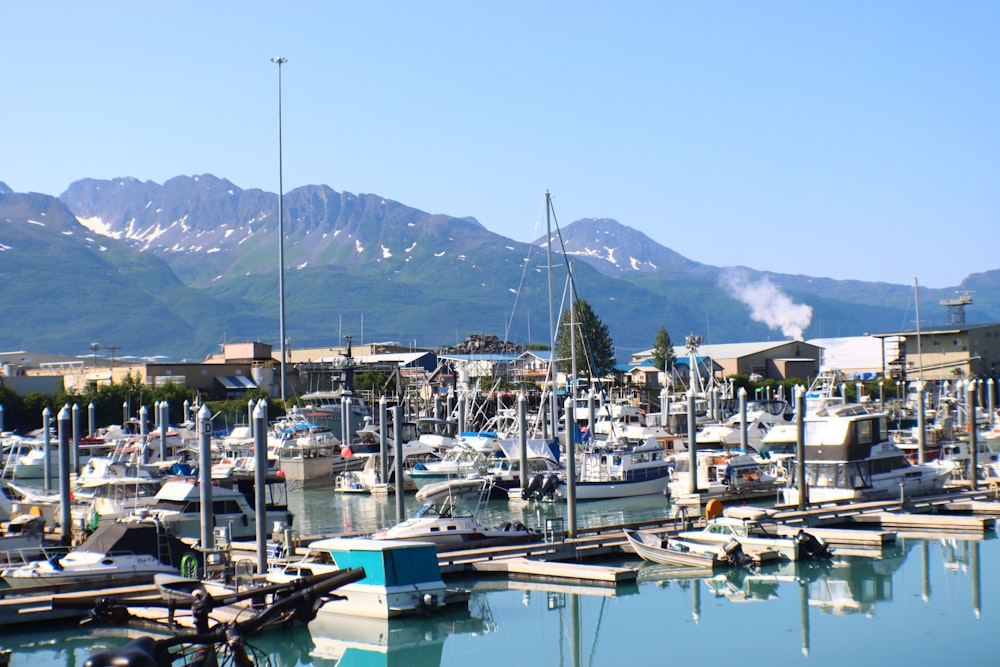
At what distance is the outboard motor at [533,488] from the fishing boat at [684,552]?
15992mm

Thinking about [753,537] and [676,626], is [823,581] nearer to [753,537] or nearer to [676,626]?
[753,537]

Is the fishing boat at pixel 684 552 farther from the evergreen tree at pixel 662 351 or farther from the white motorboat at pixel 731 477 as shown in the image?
the evergreen tree at pixel 662 351

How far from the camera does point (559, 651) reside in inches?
936

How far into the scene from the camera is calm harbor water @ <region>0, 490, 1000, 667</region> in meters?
22.7

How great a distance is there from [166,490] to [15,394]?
183ft

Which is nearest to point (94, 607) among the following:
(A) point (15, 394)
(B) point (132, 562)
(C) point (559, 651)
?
(B) point (132, 562)

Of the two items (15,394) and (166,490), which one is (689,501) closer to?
(166,490)

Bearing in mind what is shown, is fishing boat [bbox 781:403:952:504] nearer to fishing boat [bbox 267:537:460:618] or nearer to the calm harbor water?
the calm harbor water

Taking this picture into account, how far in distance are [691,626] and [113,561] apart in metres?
13.5

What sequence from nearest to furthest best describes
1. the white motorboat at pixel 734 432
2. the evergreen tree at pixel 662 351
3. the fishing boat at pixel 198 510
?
the fishing boat at pixel 198 510
the white motorboat at pixel 734 432
the evergreen tree at pixel 662 351

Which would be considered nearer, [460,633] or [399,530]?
[460,633]

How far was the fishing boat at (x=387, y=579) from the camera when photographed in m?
23.8

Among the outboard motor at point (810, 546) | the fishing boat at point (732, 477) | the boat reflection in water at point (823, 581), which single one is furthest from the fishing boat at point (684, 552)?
the fishing boat at point (732, 477)

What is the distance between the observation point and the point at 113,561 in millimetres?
26422
